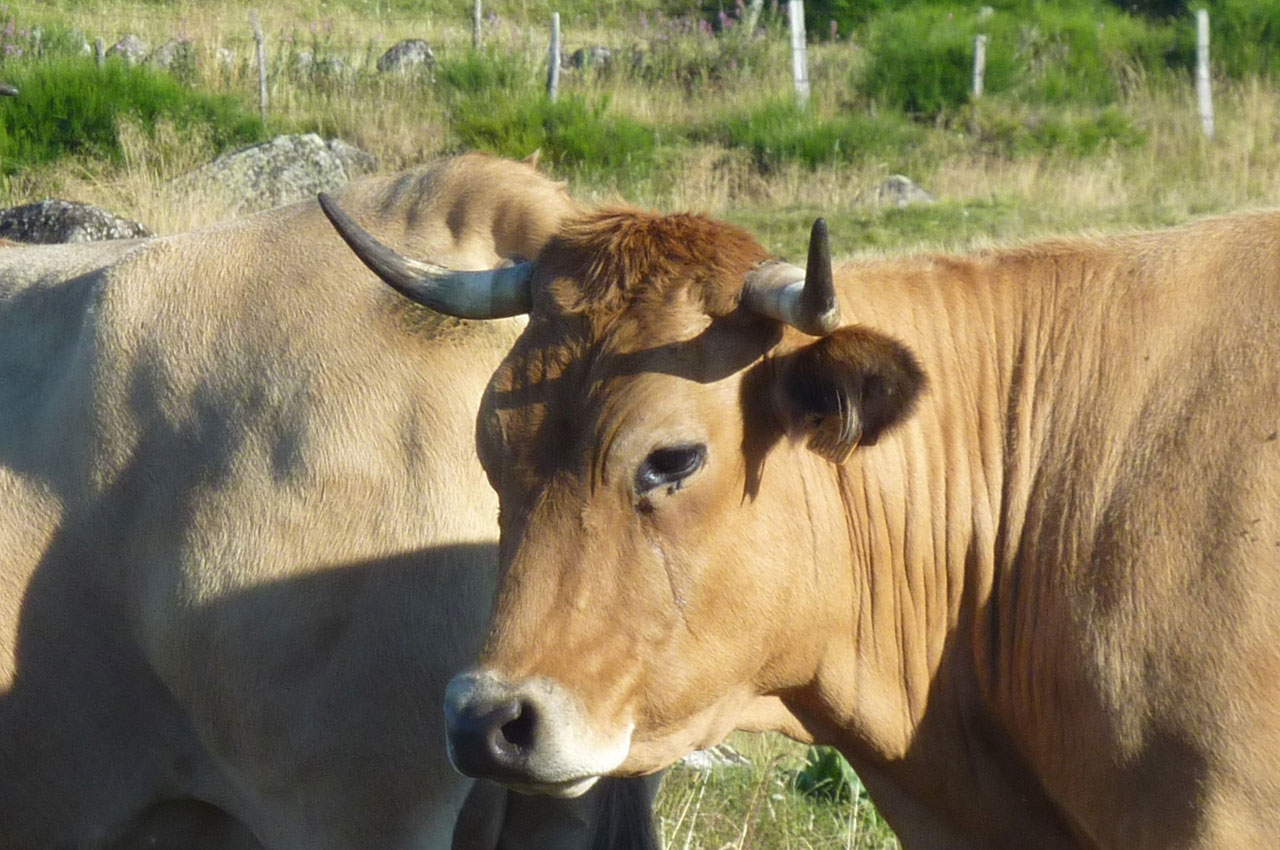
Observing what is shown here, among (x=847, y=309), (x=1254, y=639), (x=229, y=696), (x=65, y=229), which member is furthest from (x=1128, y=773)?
(x=65, y=229)

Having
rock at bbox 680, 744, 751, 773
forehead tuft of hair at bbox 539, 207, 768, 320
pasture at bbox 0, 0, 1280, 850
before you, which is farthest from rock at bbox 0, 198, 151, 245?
forehead tuft of hair at bbox 539, 207, 768, 320

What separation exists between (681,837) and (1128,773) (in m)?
2.30

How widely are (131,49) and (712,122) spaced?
7.31m

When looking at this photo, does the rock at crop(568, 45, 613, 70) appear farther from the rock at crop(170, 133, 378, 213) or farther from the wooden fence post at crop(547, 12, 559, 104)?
the rock at crop(170, 133, 378, 213)

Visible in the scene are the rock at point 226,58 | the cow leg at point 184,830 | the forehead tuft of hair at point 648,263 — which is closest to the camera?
the forehead tuft of hair at point 648,263

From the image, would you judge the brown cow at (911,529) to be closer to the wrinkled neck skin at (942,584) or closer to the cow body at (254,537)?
the wrinkled neck skin at (942,584)

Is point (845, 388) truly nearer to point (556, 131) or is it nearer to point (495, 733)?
point (495, 733)

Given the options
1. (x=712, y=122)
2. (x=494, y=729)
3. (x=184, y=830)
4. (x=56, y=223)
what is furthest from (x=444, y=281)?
(x=712, y=122)

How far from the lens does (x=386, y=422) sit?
12.2ft

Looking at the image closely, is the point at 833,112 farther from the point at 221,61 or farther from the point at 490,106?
the point at 221,61

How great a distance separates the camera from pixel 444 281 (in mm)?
3422

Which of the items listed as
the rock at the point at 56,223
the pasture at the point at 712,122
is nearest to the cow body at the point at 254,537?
the rock at the point at 56,223

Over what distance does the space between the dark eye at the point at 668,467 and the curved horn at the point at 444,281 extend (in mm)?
525

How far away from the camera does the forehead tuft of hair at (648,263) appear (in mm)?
3154
